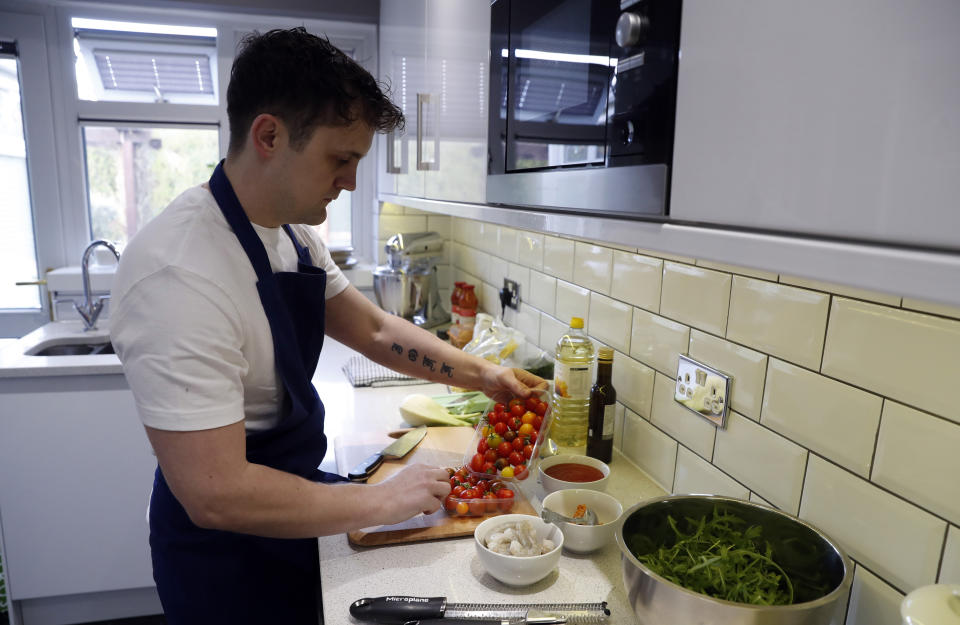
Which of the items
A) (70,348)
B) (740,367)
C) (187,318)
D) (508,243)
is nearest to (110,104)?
(70,348)

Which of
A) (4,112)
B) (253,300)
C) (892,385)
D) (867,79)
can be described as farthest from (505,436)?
(4,112)

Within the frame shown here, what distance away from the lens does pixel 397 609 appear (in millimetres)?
880

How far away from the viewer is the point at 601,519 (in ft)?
3.57

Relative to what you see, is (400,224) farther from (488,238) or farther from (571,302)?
(571,302)

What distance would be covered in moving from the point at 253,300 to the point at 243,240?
103 mm

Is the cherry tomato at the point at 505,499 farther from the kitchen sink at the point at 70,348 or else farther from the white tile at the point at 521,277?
the kitchen sink at the point at 70,348

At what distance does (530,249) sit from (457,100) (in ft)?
2.02

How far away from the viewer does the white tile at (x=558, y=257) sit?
1.66 m

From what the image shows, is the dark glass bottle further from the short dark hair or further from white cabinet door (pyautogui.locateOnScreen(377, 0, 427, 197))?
white cabinet door (pyautogui.locateOnScreen(377, 0, 427, 197))

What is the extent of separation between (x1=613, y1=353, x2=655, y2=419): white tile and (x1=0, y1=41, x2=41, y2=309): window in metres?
2.65

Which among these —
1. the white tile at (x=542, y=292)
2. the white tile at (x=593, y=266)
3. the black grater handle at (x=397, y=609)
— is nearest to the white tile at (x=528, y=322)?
the white tile at (x=542, y=292)

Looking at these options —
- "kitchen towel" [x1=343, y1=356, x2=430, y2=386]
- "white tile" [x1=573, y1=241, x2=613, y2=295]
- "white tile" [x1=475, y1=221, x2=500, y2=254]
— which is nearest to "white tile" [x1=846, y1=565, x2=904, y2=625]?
"white tile" [x1=573, y1=241, x2=613, y2=295]

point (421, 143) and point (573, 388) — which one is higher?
point (421, 143)

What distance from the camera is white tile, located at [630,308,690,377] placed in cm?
119
